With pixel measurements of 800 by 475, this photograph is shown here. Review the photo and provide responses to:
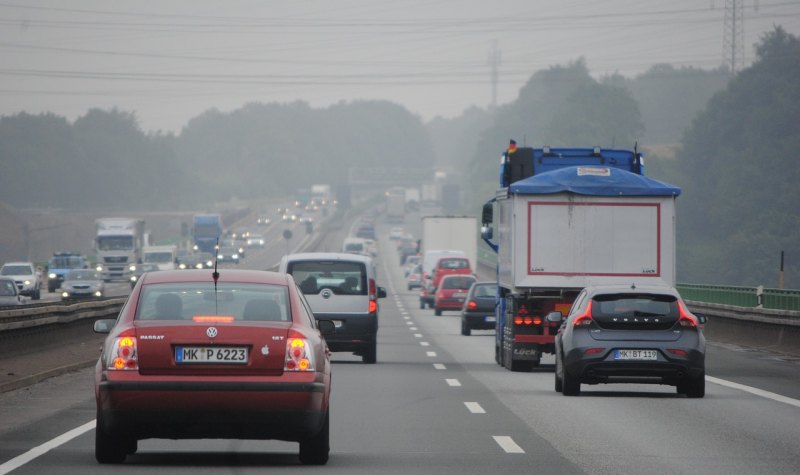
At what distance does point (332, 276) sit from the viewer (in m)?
25.7

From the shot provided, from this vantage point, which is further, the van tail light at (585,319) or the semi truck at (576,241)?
the semi truck at (576,241)

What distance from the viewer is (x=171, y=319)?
11.2 metres

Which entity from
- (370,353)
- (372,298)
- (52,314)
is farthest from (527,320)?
(52,314)

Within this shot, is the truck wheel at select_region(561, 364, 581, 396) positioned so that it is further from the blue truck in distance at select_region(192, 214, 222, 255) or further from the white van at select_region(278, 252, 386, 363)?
the blue truck in distance at select_region(192, 214, 222, 255)

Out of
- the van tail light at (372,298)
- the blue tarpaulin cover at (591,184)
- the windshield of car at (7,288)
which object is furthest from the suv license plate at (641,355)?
the windshield of car at (7,288)

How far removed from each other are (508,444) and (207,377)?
10.4ft

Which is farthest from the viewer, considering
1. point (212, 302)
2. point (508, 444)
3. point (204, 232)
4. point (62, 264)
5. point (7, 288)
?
point (204, 232)

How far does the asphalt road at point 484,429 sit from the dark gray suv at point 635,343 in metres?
0.27

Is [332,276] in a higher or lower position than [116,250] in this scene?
higher

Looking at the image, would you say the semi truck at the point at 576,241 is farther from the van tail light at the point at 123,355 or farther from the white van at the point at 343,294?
the van tail light at the point at 123,355

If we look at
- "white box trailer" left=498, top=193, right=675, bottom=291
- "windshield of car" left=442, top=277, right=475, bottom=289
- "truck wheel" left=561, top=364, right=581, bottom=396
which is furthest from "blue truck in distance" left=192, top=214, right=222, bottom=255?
"truck wheel" left=561, top=364, right=581, bottom=396

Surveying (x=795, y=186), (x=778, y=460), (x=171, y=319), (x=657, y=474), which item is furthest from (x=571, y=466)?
(x=795, y=186)

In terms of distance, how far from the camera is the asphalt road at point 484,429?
11.5 metres

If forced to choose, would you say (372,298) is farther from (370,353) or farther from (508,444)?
(508,444)
